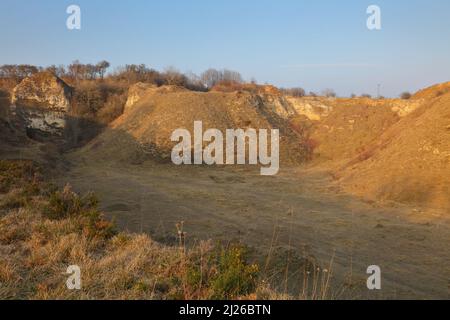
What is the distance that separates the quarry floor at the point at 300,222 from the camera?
7797mm

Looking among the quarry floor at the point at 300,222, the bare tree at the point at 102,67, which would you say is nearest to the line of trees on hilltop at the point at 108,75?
the bare tree at the point at 102,67

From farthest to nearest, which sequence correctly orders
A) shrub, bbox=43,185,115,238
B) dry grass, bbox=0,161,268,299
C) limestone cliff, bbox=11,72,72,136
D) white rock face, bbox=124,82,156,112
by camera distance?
white rock face, bbox=124,82,156,112 < limestone cliff, bbox=11,72,72,136 < shrub, bbox=43,185,115,238 < dry grass, bbox=0,161,268,299

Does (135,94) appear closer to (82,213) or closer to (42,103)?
(42,103)

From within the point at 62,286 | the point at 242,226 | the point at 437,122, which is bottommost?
the point at 242,226

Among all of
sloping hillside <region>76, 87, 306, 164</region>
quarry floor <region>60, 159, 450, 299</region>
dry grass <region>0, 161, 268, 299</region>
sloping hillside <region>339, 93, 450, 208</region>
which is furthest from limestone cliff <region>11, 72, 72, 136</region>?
dry grass <region>0, 161, 268, 299</region>

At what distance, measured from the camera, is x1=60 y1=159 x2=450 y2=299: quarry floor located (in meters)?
7.80

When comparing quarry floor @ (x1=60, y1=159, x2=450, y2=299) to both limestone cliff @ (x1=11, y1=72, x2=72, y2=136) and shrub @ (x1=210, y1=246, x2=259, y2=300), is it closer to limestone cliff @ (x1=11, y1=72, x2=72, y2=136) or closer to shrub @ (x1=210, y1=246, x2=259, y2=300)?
shrub @ (x1=210, y1=246, x2=259, y2=300)

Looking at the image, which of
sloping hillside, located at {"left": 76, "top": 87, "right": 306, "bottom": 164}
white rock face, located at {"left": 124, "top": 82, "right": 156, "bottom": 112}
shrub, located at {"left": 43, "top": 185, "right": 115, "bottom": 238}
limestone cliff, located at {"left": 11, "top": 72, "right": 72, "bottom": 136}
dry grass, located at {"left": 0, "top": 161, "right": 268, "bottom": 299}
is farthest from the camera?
white rock face, located at {"left": 124, "top": 82, "right": 156, "bottom": 112}

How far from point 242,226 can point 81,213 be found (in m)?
4.91

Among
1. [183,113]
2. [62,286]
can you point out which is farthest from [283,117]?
[62,286]

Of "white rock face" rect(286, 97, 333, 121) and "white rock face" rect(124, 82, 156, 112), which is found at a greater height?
"white rock face" rect(124, 82, 156, 112)
